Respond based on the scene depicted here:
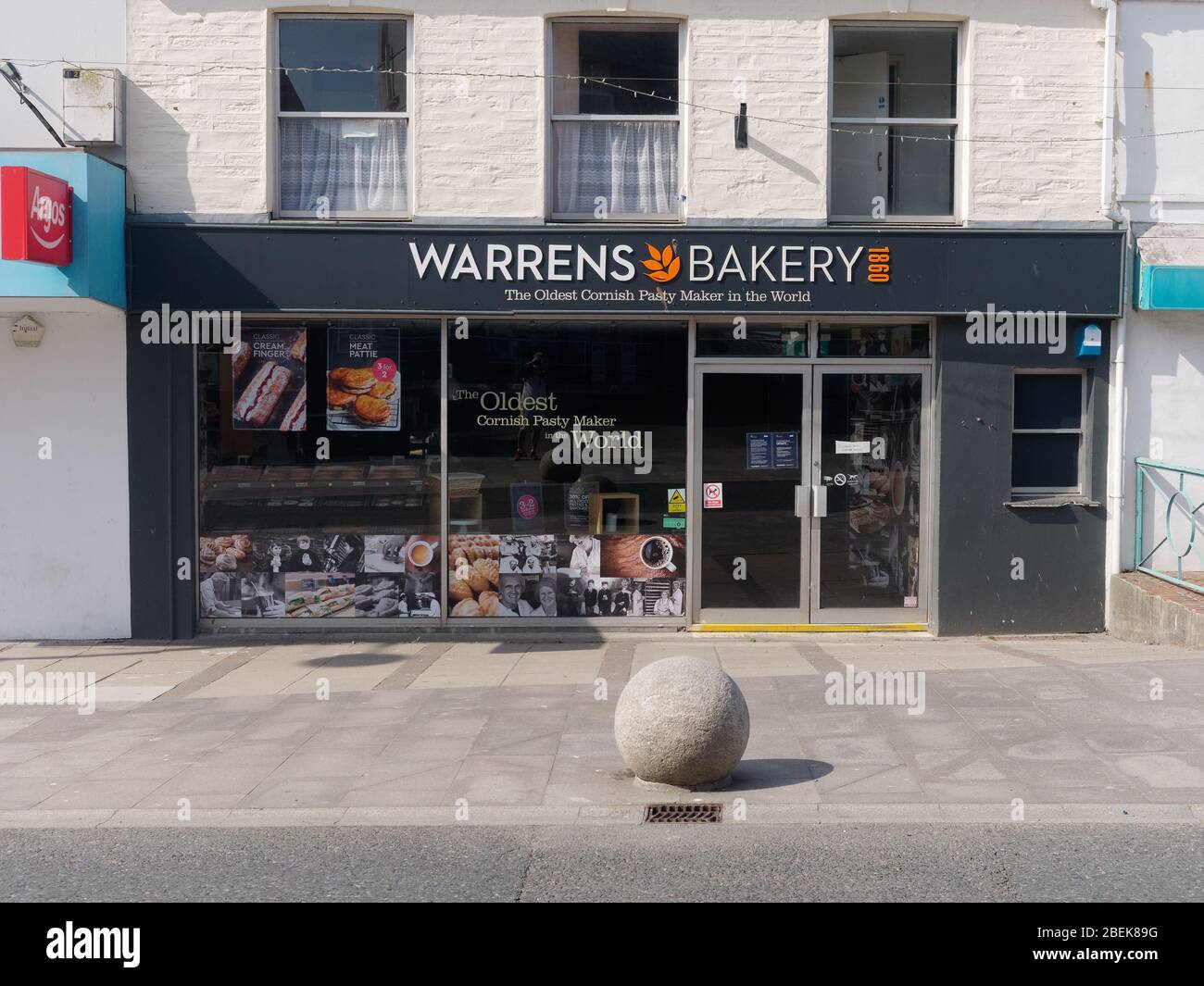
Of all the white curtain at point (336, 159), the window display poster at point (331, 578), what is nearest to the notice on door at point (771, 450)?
the window display poster at point (331, 578)

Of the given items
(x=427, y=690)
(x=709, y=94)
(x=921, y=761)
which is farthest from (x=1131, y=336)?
(x=427, y=690)

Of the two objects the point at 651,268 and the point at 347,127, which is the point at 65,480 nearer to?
the point at 347,127

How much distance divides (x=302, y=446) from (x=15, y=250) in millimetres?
3109

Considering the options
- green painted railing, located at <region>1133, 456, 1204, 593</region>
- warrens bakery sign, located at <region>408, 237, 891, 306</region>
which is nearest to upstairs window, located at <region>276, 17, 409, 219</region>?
warrens bakery sign, located at <region>408, 237, 891, 306</region>

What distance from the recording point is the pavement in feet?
23.2

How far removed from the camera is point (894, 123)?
12.1 metres

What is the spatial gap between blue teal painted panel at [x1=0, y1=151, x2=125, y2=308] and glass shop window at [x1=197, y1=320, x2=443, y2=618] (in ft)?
4.77

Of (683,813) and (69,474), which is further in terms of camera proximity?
(69,474)

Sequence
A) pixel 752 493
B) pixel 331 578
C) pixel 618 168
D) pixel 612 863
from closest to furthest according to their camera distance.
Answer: pixel 612 863 → pixel 618 168 → pixel 752 493 → pixel 331 578

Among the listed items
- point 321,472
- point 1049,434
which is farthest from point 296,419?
point 1049,434

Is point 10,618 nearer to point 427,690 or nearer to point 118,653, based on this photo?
point 118,653

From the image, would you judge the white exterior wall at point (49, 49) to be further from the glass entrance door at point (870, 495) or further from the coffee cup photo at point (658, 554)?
the glass entrance door at point (870, 495)

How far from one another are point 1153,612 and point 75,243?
9.80 meters

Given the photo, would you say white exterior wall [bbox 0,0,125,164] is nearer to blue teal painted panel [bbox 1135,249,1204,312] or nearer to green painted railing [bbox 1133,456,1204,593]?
blue teal painted panel [bbox 1135,249,1204,312]
